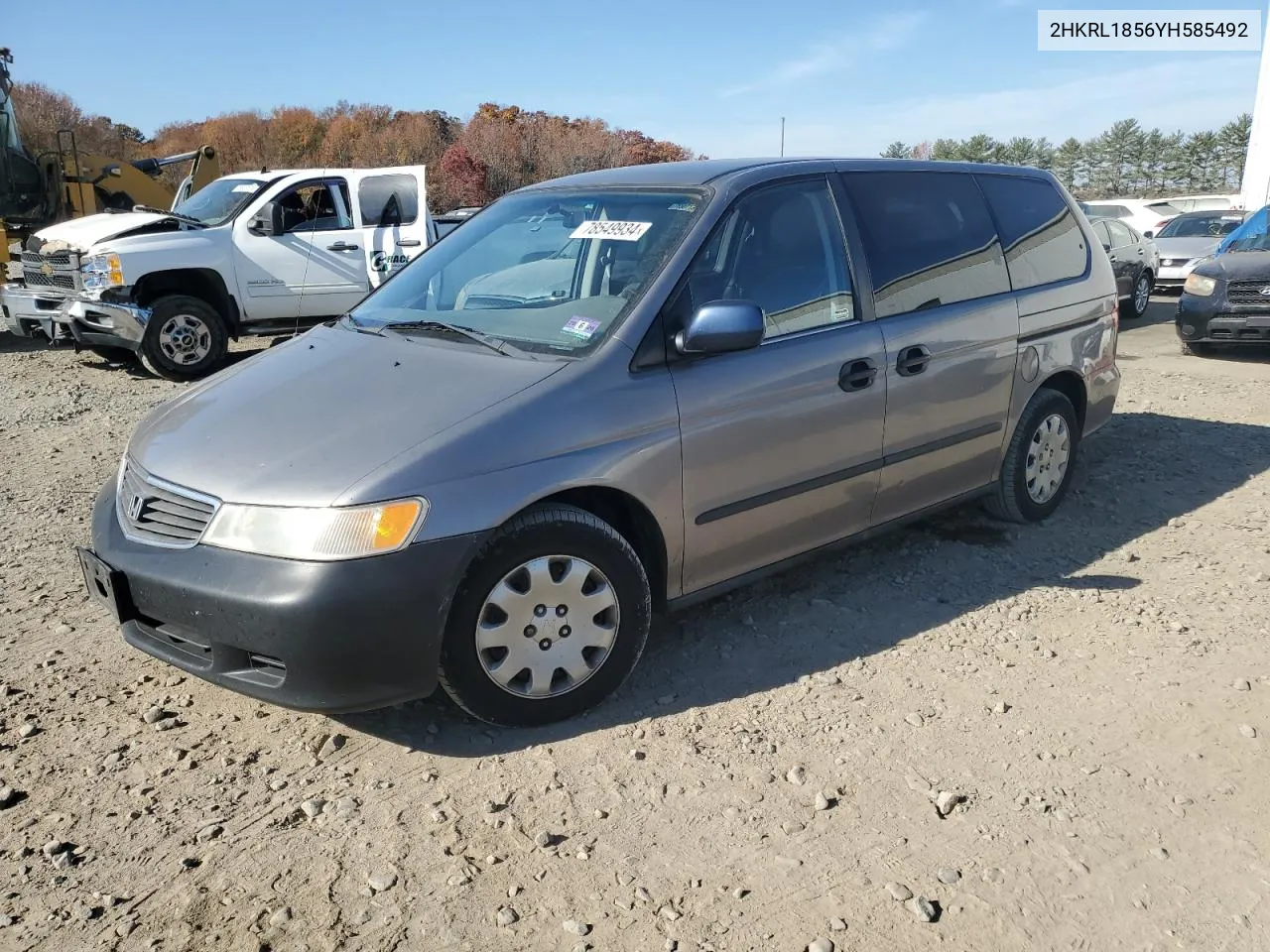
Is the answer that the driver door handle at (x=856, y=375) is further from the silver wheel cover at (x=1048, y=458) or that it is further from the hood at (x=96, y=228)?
the hood at (x=96, y=228)

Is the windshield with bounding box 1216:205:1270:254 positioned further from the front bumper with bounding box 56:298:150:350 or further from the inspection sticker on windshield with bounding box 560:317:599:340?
the front bumper with bounding box 56:298:150:350

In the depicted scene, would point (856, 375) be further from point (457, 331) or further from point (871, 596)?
point (457, 331)

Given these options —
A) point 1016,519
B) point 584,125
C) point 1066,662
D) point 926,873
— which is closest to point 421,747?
point 926,873

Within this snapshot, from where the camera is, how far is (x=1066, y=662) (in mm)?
3730

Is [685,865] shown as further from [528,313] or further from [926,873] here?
[528,313]

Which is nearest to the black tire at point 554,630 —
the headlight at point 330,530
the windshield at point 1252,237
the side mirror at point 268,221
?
the headlight at point 330,530

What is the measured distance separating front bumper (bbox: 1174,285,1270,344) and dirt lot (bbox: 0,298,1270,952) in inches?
257

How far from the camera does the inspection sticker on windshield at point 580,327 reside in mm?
3428

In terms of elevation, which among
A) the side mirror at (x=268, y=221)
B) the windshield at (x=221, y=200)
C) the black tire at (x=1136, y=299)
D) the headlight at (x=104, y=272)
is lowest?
the black tire at (x=1136, y=299)

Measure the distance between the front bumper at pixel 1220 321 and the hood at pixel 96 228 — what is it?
33.4 feet

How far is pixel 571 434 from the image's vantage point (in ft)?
10.3

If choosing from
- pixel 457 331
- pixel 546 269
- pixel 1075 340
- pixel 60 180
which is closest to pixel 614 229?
pixel 546 269

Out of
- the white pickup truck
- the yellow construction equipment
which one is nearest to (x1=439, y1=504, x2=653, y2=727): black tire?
the white pickup truck

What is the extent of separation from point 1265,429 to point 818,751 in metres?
5.74
